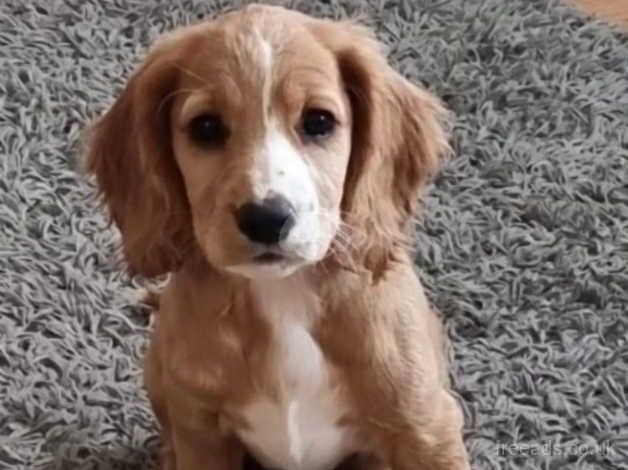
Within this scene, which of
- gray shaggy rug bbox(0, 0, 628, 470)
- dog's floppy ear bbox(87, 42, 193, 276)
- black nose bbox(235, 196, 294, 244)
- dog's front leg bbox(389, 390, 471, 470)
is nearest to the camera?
black nose bbox(235, 196, 294, 244)

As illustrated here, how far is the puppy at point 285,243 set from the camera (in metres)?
1.57

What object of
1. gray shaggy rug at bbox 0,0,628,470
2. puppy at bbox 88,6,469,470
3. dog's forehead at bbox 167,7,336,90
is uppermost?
dog's forehead at bbox 167,7,336,90

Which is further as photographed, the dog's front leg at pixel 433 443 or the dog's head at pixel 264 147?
the dog's front leg at pixel 433 443

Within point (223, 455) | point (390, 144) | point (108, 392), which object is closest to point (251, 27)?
point (390, 144)

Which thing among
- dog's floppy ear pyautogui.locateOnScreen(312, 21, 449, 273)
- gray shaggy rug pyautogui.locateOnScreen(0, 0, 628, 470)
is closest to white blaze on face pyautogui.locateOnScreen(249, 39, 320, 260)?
dog's floppy ear pyautogui.locateOnScreen(312, 21, 449, 273)

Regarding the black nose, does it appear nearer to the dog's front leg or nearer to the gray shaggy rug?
the dog's front leg

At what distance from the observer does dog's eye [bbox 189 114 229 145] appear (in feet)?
5.18

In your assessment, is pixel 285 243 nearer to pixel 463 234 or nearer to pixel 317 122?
pixel 317 122

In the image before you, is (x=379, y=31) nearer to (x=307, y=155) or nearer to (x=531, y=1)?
(x=531, y=1)

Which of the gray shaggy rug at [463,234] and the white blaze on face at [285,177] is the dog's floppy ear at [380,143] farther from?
the gray shaggy rug at [463,234]

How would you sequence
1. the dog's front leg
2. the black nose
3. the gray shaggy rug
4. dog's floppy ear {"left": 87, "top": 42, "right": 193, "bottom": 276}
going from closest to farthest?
the black nose, dog's floppy ear {"left": 87, "top": 42, "right": 193, "bottom": 276}, the dog's front leg, the gray shaggy rug

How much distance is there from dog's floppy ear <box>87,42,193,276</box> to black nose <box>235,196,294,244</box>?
18cm

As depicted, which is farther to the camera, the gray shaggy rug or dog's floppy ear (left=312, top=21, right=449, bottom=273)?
the gray shaggy rug

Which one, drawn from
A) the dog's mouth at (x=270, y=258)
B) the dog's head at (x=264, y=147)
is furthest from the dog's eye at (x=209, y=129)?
the dog's mouth at (x=270, y=258)
